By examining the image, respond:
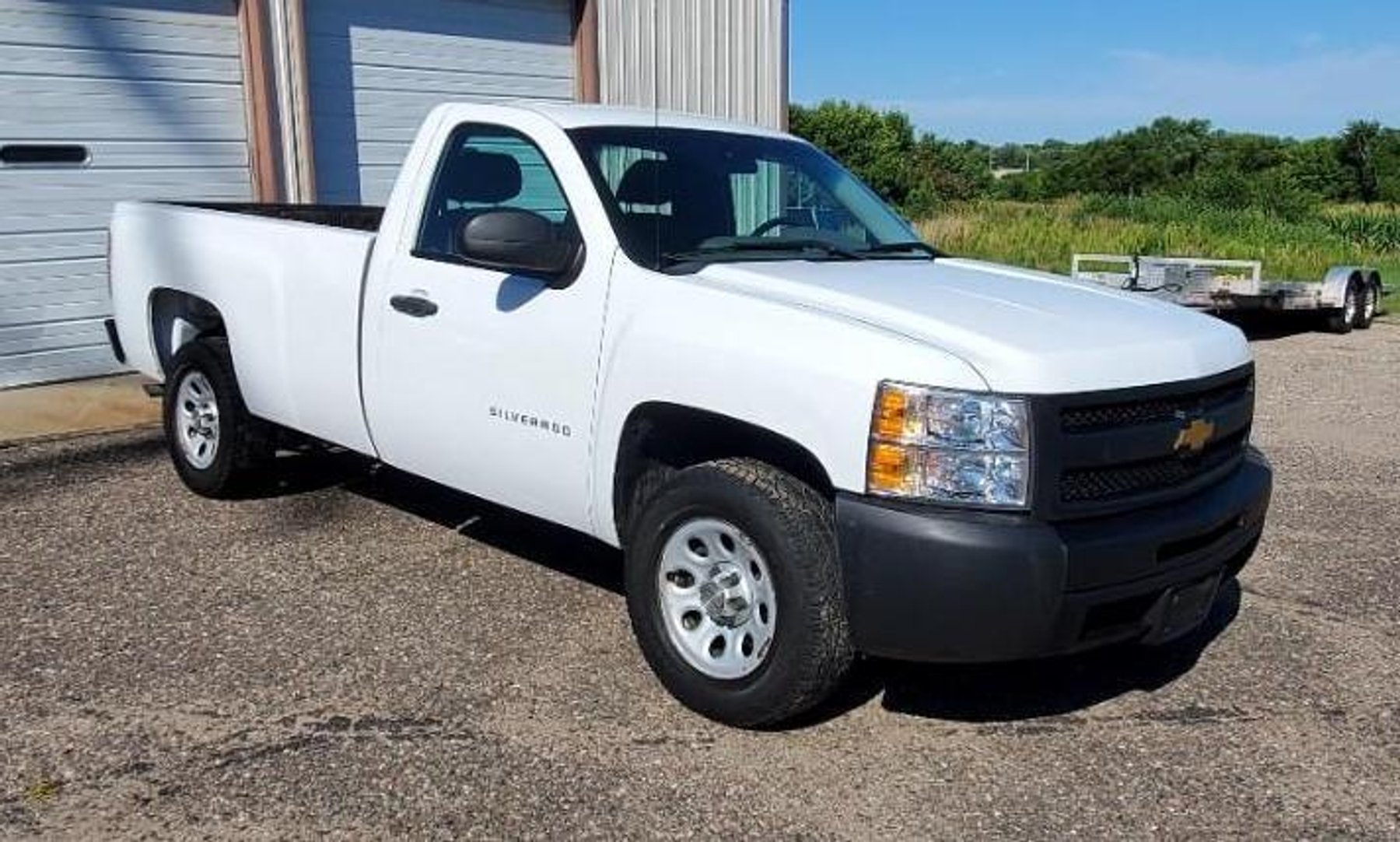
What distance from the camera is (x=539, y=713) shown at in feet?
13.4

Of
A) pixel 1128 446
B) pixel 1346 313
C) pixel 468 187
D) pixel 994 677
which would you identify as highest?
pixel 468 187

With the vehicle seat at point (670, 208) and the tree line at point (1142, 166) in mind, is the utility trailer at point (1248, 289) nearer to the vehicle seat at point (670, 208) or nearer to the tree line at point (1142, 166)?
the vehicle seat at point (670, 208)

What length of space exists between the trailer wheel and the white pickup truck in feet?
37.5

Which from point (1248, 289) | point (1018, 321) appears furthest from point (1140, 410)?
point (1248, 289)

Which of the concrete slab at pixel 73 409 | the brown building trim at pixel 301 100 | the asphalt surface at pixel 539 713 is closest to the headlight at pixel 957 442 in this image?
the asphalt surface at pixel 539 713

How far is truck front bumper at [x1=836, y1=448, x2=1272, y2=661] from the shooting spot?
342cm

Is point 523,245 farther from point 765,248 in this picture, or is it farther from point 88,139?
point 88,139

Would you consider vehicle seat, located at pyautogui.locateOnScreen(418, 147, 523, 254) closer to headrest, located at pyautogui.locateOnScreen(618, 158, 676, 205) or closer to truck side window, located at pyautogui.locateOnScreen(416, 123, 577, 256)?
truck side window, located at pyautogui.locateOnScreen(416, 123, 577, 256)

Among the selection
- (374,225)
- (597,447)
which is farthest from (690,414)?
(374,225)

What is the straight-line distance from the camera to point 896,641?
356 cm

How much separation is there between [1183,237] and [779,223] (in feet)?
72.2

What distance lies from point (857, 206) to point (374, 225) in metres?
3.06

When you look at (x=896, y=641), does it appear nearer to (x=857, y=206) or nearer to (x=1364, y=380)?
(x=857, y=206)

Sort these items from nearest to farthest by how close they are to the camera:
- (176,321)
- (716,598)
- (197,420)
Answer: (716,598) < (197,420) < (176,321)
